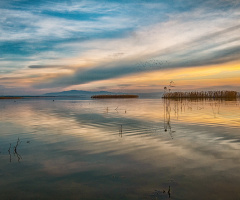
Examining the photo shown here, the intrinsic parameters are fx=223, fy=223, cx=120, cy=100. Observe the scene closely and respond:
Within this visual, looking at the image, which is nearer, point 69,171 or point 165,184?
point 165,184

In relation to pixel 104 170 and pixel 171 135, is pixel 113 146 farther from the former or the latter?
pixel 171 135

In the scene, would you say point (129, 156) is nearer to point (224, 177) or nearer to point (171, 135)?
point (224, 177)

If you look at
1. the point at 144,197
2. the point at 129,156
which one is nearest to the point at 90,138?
the point at 129,156

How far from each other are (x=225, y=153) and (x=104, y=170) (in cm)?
462

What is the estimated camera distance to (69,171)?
657cm

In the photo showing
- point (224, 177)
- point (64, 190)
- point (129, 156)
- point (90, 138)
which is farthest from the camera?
point (90, 138)

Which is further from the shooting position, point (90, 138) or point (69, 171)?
point (90, 138)

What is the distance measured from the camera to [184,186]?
5.47 m

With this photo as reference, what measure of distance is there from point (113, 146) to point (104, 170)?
2879mm

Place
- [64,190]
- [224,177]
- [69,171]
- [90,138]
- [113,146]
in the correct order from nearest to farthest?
1. [64,190]
2. [224,177]
3. [69,171]
4. [113,146]
5. [90,138]

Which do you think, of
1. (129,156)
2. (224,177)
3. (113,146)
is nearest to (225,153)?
(224,177)

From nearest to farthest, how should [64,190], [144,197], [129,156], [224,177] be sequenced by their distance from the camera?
[144,197] < [64,190] < [224,177] < [129,156]

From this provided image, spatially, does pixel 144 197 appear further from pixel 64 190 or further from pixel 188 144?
pixel 188 144

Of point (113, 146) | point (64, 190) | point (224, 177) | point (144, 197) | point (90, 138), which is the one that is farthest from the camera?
point (90, 138)
